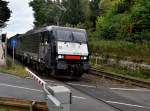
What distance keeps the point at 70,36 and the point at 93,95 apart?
8.06 metres

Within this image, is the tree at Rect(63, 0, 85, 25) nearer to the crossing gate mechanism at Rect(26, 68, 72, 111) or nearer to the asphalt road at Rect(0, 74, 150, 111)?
the asphalt road at Rect(0, 74, 150, 111)

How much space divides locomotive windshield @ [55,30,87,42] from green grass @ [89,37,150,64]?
208 inches

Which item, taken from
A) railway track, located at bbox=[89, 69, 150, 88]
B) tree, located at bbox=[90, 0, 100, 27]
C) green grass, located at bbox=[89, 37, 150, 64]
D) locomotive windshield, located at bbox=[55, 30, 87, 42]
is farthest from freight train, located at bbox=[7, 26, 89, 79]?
tree, located at bbox=[90, 0, 100, 27]

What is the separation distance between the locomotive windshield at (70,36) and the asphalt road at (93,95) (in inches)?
119

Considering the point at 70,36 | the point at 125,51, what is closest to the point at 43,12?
the point at 125,51

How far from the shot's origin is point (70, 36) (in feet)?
89.1

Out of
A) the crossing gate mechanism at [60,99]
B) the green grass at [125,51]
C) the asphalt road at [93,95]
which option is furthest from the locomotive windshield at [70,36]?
the crossing gate mechanism at [60,99]

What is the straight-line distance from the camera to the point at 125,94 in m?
20.5

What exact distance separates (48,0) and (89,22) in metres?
31.5

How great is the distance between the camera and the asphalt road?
16531 millimetres

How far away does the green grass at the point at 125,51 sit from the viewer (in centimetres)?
3233

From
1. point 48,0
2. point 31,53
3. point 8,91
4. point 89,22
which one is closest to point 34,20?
point 48,0

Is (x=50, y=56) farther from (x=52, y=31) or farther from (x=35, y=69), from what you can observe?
(x=35, y=69)

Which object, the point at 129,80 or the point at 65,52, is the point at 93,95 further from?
the point at 129,80
